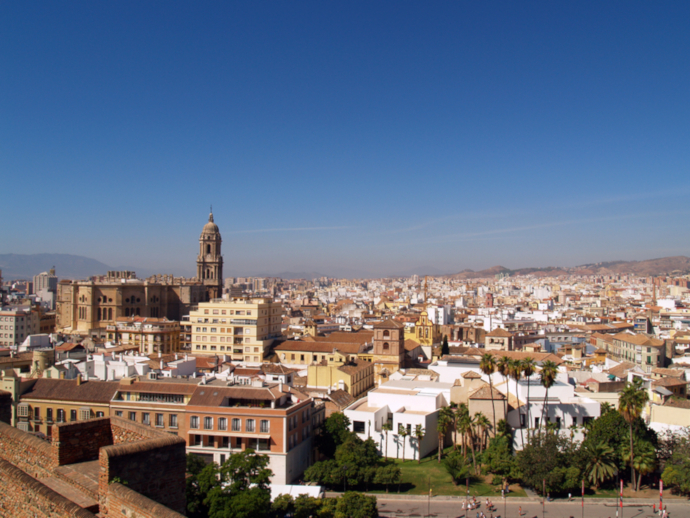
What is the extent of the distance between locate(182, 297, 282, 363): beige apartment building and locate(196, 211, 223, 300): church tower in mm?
29906

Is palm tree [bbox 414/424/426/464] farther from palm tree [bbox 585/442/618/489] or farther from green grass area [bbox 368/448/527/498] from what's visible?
palm tree [bbox 585/442/618/489]

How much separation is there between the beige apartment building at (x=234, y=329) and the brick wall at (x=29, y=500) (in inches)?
1710

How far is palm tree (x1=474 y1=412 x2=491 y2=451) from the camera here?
94.6 feet

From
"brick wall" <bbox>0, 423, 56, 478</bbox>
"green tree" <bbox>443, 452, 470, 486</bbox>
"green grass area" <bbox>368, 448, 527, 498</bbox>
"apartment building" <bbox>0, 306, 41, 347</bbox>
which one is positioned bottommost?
"green grass area" <bbox>368, 448, 527, 498</bbox>

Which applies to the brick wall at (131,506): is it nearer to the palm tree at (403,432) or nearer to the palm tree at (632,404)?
the palm tree at (632,404)

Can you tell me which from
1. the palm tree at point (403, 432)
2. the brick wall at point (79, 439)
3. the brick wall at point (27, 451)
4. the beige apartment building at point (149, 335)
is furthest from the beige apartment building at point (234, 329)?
the brick wall at point (79, 439)

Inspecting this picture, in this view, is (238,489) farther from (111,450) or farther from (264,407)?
(111,450)

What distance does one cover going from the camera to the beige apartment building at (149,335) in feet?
176

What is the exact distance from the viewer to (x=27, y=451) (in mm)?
7047

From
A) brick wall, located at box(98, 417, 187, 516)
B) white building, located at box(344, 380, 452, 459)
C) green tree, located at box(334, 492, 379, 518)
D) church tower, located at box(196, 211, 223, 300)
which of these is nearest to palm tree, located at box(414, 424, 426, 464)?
white building, located at box(344, 380, 452, 459)

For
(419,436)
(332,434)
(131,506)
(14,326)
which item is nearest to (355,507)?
(332,434)

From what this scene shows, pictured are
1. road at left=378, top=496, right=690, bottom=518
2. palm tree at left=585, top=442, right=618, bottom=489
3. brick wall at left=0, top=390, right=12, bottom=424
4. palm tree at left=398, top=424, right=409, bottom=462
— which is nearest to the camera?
brick wall at left=0, top=390, right=12, bottom=424

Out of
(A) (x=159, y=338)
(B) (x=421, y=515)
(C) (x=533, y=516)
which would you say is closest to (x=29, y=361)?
(A) (x=159, y=338)

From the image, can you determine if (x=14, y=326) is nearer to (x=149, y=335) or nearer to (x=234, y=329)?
(x=149, y=335)
